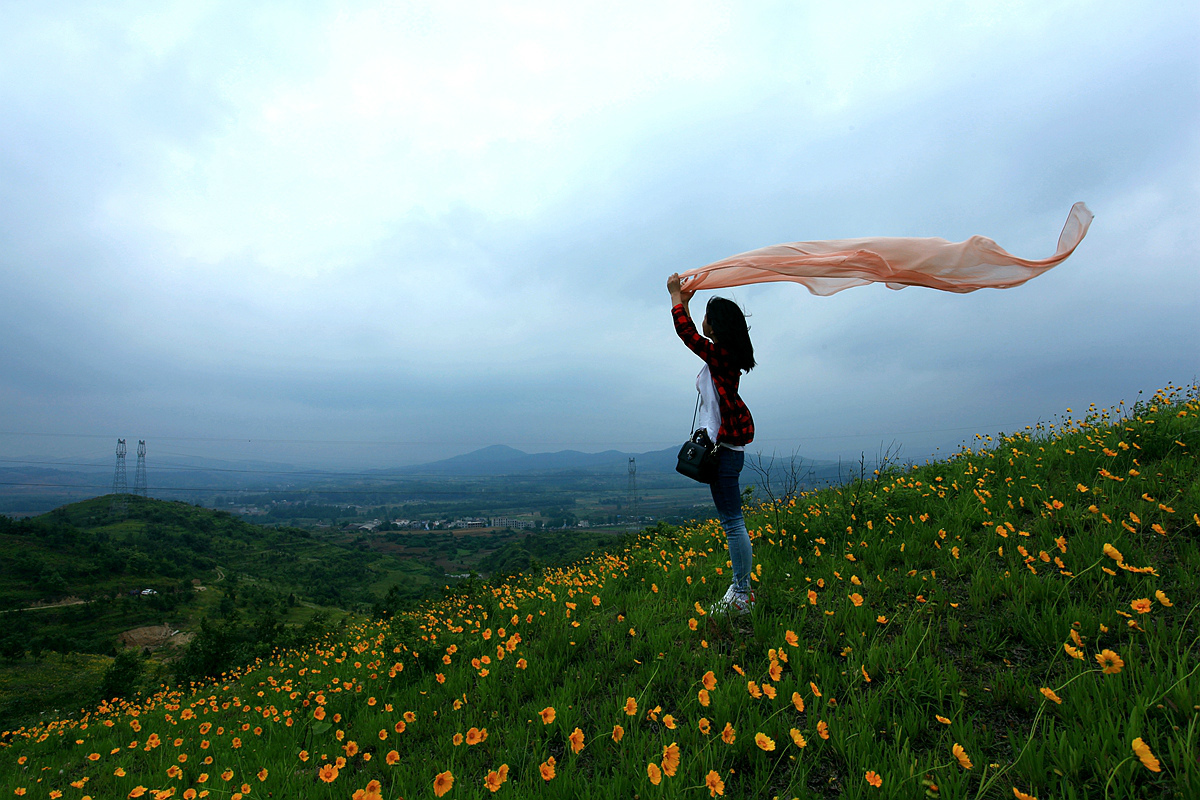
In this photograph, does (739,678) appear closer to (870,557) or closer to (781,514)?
(870,557)

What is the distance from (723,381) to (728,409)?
0.22 m

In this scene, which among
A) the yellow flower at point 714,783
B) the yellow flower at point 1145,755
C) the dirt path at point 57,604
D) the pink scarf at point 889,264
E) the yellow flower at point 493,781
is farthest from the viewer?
the dirt path at point 57,604

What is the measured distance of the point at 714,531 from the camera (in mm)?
6641

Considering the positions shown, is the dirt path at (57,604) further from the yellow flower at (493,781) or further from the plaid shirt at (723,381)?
the plaid shirt at (723,381)

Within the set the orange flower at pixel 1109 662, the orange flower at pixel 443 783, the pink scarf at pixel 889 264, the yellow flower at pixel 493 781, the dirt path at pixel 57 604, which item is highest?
the pink scarf at pixel 889 264

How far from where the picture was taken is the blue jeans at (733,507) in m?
3.78

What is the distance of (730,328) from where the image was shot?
3756mm

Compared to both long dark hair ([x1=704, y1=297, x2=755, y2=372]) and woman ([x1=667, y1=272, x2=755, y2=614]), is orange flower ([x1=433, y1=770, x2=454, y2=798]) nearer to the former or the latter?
woman ([x1=667, y1=272, x2=755, y2=614])

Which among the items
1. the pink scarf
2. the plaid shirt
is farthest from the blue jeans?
the pink scarf

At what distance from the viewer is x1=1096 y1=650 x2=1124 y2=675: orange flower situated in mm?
2160

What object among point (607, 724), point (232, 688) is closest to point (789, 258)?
point (607, 724)

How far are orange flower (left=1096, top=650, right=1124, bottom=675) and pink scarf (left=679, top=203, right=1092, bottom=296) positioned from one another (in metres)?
3.24

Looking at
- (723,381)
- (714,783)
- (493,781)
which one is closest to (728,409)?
(723,381)

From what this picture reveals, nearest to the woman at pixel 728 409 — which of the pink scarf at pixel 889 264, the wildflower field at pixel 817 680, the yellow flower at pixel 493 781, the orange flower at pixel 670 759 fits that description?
the wildflower field at pixel 817 680
